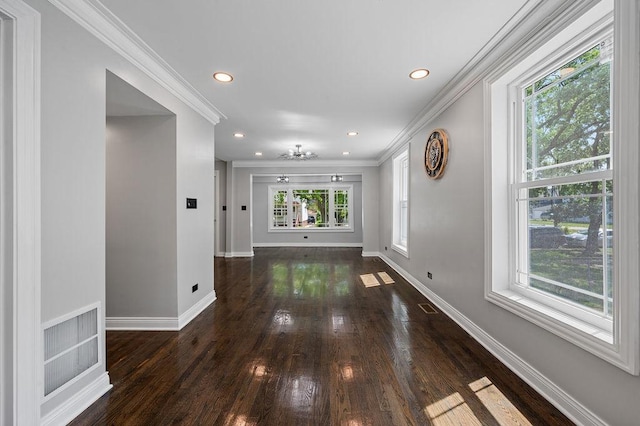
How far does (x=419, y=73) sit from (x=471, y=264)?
1868mm

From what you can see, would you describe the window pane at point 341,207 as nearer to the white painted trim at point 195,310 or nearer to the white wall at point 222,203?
the white wall at point 222,203

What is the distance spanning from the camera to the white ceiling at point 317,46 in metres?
1.80

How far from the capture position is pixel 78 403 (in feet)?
5.60

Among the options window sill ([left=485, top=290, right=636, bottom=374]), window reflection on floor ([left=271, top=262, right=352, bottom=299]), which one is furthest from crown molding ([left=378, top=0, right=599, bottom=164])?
window reflection on floor ([left=271, top=262, right=352, bottom=299])

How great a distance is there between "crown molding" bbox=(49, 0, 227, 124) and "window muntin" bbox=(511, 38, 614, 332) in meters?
2.98

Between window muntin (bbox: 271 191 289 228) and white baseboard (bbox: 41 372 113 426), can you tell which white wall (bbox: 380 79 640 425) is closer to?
white baseboard (bbox: 41 372 113 426)

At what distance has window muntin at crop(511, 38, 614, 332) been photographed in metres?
1.58

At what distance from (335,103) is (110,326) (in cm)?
343

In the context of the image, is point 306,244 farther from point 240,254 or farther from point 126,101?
point 126,101

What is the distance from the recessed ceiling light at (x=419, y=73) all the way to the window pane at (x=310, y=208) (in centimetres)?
653

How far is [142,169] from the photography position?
2846 millimetres

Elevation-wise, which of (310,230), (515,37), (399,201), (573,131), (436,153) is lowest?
(310,230)

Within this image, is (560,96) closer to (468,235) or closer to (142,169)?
(468,235)

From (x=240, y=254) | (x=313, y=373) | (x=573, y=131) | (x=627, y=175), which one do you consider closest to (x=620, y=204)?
(x=627, y=175)
